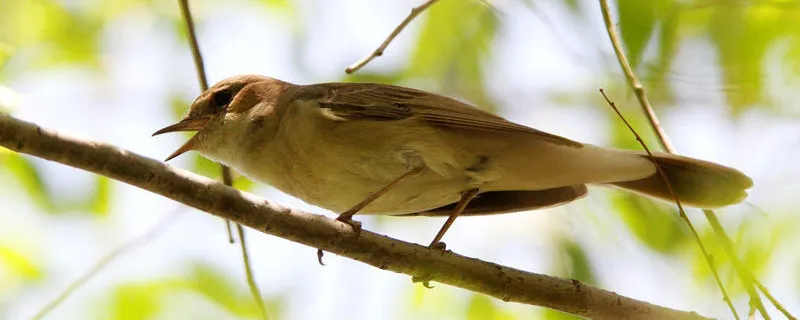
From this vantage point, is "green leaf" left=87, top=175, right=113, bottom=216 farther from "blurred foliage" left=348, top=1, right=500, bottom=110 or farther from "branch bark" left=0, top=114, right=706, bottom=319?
"branch bark" left=0, top=114, right=706, bottom=319

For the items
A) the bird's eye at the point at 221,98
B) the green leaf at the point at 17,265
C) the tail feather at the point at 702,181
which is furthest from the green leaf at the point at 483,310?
the green leaf at the point at 17,265

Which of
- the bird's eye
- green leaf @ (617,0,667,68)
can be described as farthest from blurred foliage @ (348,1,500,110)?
green leaf @ (617,0,667,68)

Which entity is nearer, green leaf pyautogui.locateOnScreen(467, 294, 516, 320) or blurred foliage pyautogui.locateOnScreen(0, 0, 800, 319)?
blurred foliage pyautogui.locateOnScreen(0, 0, 800, 319)

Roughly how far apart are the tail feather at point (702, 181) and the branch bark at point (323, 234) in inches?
39.0

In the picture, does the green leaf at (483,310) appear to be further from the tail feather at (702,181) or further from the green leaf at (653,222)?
the tail feather at (702,181)

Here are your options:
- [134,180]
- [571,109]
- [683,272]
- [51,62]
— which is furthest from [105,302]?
[571,109]

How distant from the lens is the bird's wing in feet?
13.9

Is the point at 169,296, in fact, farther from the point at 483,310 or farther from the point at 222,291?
the point at 483,310

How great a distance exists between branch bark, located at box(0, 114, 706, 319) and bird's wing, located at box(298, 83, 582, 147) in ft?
2.87

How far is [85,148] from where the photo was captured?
2.55 meters

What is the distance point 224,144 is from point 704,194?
102 inches

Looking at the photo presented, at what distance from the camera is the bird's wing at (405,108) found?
13.9 ft

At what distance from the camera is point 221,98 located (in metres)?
4.74

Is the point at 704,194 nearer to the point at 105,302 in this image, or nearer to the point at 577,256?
the point at 577,256
